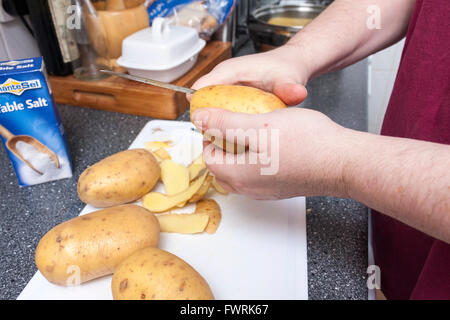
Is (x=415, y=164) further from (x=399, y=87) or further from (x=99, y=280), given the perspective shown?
(x=99, y=280)

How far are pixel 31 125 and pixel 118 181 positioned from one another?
23 cm

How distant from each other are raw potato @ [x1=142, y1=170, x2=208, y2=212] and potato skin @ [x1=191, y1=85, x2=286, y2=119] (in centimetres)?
18

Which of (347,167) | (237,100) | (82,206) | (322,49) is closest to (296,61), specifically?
(322,49)

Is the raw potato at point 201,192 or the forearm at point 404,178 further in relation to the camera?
the raw potato at point 201,192

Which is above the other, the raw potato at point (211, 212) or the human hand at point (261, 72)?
the human hand at point (261, 72)

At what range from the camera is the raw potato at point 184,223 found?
0.61 m

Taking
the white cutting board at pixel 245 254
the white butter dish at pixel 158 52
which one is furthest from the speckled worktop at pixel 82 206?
the white butter dish at pixel 158 52

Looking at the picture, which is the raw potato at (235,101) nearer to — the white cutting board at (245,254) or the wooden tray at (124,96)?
the white cutting board at (245,254)

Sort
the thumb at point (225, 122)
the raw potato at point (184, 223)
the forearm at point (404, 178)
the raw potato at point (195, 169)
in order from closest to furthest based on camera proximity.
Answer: the forearm at point (404, 178)
the thumb at point (225, 122)
the raw potato at point (184, 223)
the raw potato at point (195, 169)

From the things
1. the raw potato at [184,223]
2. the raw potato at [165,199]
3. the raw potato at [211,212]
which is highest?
the raw potato at [165,199]

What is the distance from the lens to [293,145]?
473 millimetres

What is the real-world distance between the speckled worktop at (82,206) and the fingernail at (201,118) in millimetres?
291

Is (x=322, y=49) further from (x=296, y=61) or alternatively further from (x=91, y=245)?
(x=91, y=245)
